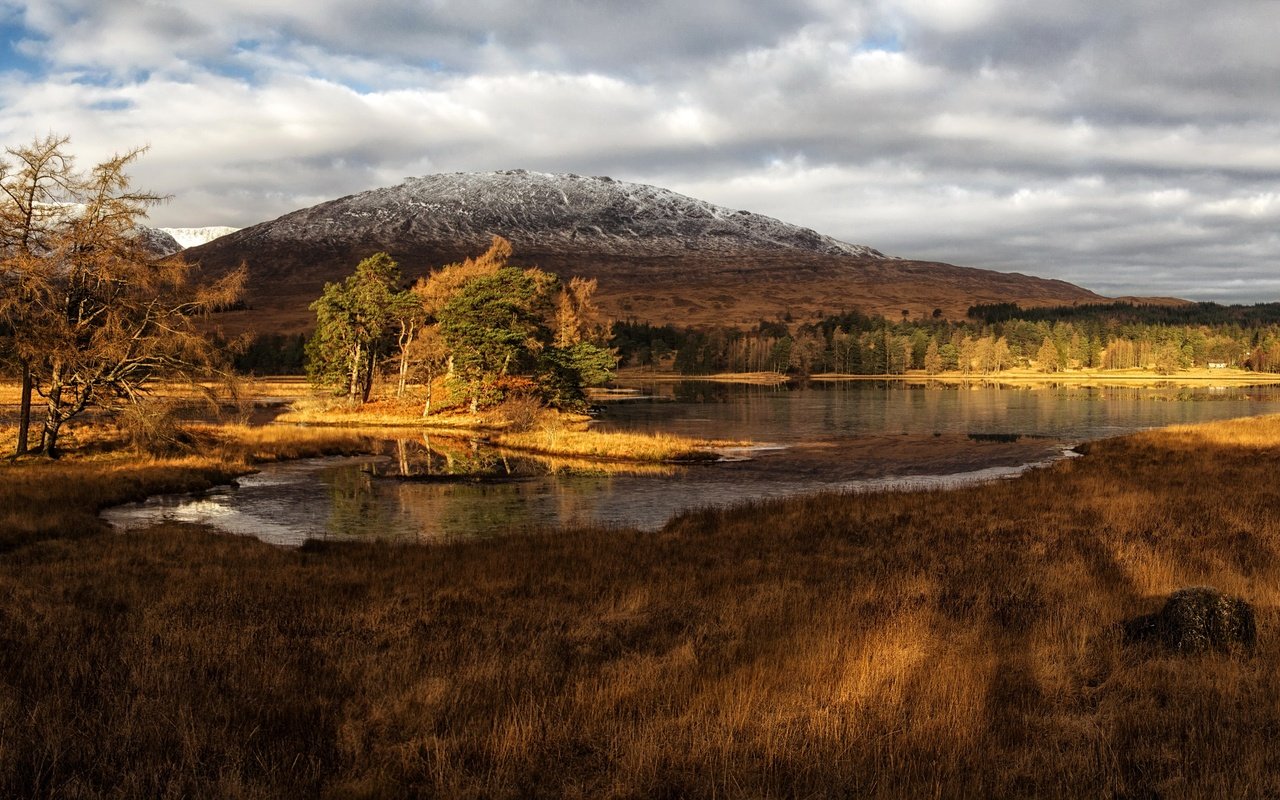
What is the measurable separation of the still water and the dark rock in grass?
16630mm

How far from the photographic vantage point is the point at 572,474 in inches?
1537

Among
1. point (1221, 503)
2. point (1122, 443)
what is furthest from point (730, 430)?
point (1221, 503)

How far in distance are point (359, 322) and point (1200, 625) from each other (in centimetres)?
6711

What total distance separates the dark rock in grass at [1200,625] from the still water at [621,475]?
16630mm

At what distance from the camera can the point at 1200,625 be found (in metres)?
9.52

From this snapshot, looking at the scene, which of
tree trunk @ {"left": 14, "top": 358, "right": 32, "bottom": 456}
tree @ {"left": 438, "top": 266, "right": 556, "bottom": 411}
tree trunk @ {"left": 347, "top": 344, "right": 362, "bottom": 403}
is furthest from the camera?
tree trunk @ {"left": 347, "top": 344, "right": 362, "bottom": 403}

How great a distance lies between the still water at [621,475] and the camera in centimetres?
2645

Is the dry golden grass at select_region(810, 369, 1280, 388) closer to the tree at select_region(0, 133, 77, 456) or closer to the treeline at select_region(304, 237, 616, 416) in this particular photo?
the treeline at select_region(304, 237, 616, 416)

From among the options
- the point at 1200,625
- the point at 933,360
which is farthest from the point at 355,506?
the point at 933,360

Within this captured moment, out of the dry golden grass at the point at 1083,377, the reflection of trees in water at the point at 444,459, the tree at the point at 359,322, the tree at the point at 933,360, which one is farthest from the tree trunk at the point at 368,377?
the tree at the point at 933,360

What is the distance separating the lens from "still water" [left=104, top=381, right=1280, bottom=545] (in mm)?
26453

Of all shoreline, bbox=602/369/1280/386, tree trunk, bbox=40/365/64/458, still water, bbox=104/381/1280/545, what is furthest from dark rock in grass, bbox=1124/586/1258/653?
shoreline, bbox=602/369/1280/386

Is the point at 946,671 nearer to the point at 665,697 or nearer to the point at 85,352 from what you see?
the point at 665,697

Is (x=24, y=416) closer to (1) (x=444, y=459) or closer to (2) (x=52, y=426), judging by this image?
(2) (x=52, y=426)
